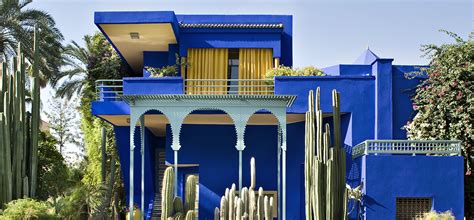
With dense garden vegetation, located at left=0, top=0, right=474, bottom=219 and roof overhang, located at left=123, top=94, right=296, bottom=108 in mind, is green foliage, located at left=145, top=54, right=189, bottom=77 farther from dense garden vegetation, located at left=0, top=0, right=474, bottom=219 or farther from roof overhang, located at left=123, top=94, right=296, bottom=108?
roof overhang, located at left=123, top=94, right=296, bottom=108

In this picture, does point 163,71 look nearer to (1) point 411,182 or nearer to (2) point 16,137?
(2) point 16,137

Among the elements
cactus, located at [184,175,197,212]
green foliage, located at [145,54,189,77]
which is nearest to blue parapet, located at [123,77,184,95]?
green foliage, located at [145,54,189,77]

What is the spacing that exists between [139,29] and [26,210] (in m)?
7.25

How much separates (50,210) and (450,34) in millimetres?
12317

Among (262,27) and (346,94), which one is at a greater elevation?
(262,27)

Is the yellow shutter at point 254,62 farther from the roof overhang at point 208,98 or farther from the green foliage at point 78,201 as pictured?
the green foliage at point 78,201

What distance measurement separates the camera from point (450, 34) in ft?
70.0

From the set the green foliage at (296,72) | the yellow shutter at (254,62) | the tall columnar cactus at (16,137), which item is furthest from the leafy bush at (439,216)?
the tall columnar cactus at (16,137)

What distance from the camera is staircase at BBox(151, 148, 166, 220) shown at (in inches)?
962

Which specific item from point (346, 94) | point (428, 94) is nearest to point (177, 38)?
point (346, 94)

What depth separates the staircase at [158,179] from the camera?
962 inches

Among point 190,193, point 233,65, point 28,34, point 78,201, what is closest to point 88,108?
point 28,34

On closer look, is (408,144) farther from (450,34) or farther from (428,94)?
(450,34)

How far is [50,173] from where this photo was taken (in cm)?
2327
